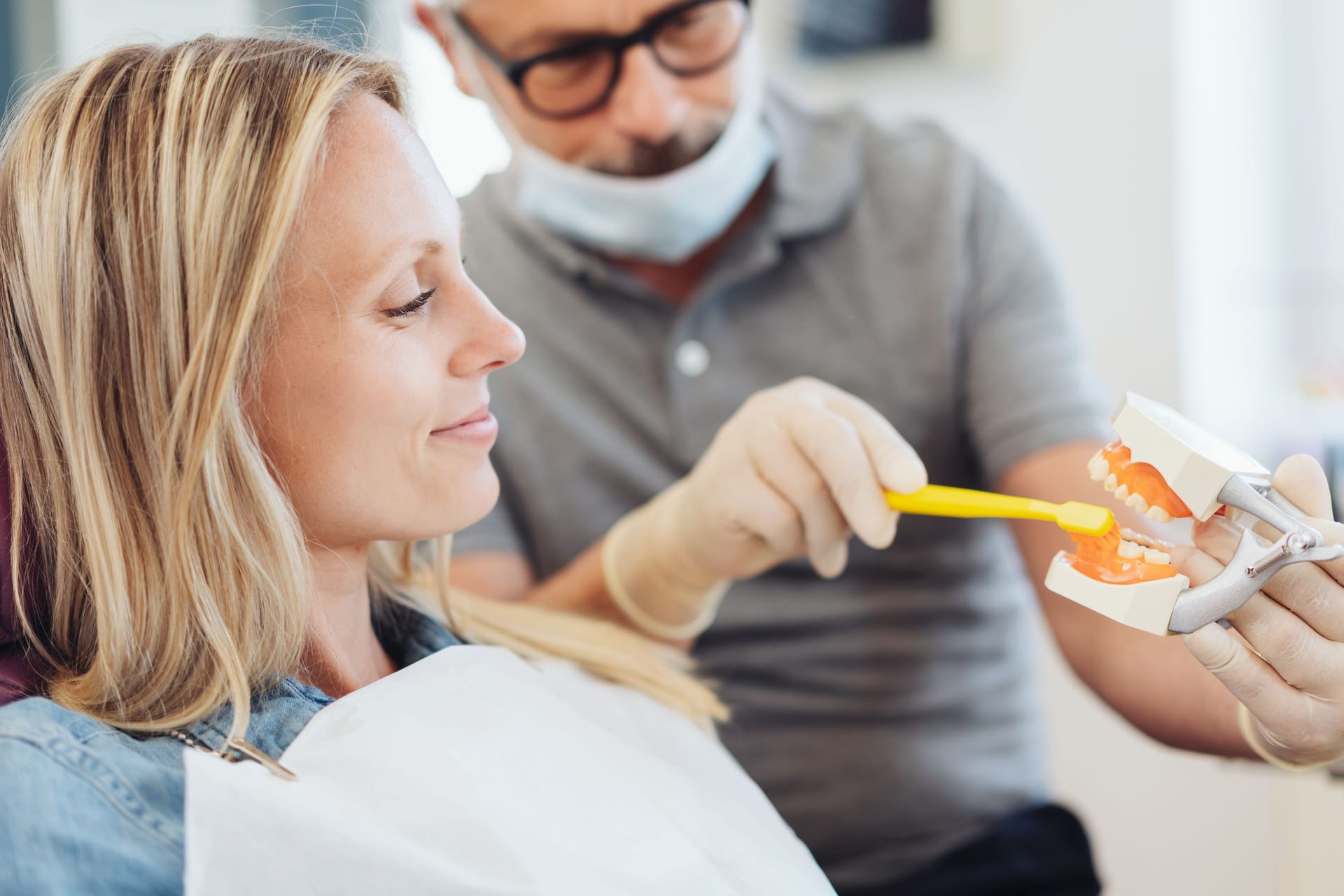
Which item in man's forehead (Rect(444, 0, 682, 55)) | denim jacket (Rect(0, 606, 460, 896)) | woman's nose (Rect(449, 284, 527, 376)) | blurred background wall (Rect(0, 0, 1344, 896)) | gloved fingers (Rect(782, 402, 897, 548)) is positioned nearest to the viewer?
denim jacket (Rect(0, 606, 460, 896))

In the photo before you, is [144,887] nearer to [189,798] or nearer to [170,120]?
[189,798]

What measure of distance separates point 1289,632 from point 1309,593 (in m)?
0.03

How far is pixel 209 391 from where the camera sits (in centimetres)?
70

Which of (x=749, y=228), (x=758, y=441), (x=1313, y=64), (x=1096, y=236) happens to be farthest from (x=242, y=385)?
(x=1313, y=64)

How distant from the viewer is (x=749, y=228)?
133 cm

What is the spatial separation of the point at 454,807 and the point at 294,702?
16 centimetres

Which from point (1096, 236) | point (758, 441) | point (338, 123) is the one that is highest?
point (338, 123)

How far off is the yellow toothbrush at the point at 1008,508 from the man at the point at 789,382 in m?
0.31

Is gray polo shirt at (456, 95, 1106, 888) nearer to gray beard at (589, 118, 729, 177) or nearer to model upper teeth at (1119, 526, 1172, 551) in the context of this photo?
gray beard at (589, 118, 729, 177)

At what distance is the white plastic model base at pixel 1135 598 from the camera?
0.67m

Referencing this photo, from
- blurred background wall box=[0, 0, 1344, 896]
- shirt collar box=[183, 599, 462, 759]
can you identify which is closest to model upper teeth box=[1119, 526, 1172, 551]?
shirt collar box=[183, 599, 462, 759]

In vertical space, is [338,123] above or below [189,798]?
above

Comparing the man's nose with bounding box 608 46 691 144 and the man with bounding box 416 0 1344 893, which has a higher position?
the man's nose with bounding box 608 46 691 144

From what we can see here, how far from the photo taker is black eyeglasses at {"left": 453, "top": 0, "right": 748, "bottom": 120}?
114 centimetres
